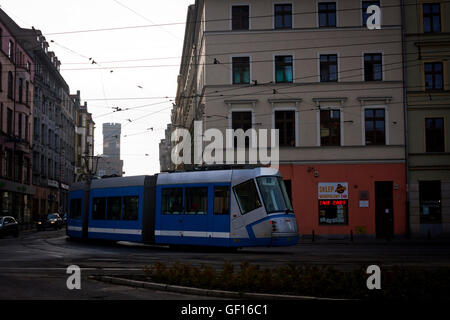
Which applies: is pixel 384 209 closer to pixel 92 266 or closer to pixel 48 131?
pixel 92 266

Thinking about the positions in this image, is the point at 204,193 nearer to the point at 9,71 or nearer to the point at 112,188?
the point at 112,188

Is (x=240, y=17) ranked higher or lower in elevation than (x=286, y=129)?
higher

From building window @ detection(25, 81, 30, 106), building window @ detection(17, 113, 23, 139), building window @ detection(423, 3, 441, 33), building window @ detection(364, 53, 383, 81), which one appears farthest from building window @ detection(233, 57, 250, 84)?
building window @ detection(25, 81, 30, 106)

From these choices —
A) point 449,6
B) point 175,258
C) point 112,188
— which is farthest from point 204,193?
point 449,6

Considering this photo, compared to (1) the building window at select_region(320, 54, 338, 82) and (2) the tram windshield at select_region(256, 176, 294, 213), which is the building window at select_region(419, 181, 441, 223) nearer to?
(1) the building window at select_region(320, 54, 338, 82)

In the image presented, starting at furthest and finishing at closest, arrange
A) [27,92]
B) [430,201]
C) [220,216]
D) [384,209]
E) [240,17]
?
[27,92] → [240,17] → [384,209] → [430,201] → [220,216]

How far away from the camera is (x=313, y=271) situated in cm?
1047

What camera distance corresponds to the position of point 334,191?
108 ft

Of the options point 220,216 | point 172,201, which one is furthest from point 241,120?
point 220,216

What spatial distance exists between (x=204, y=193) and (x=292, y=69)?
15.4 metres

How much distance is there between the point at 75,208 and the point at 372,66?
19.4 m

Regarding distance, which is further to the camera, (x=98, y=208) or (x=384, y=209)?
(x=384, y=209)
